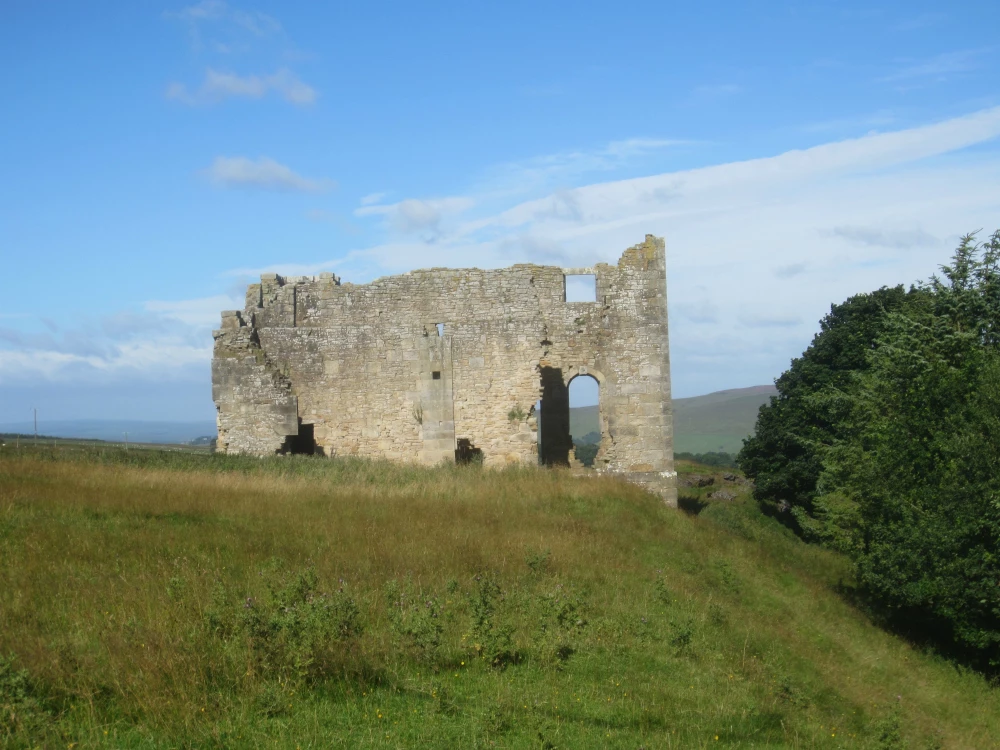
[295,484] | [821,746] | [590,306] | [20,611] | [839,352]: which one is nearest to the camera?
[20,611]

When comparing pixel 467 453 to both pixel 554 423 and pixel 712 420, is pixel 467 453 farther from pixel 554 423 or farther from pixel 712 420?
pixel 712 420

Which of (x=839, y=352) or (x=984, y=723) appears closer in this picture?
(x=984, y=723)

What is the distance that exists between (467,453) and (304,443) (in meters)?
3.80

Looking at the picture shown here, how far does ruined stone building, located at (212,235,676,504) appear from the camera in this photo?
19.4m

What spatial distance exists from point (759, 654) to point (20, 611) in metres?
7.79

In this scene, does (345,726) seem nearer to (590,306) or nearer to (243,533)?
(243,533)

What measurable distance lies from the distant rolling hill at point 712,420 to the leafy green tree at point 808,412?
237 feet

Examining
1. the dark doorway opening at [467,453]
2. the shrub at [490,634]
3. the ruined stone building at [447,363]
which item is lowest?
the shrub at [490,634]

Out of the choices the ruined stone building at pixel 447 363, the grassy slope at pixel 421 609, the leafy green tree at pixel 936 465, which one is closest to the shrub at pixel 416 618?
the grassy slope at pixel 421 609

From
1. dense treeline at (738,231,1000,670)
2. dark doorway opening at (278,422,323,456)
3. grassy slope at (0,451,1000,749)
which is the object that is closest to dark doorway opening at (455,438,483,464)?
grassy slope at (0,451,1000,749)

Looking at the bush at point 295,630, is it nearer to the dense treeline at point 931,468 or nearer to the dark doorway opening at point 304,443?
the dense treeline at point 931,468

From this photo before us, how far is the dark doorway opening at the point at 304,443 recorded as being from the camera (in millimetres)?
20062

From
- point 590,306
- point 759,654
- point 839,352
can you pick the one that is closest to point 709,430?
point 839,352

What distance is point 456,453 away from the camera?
19.9m
